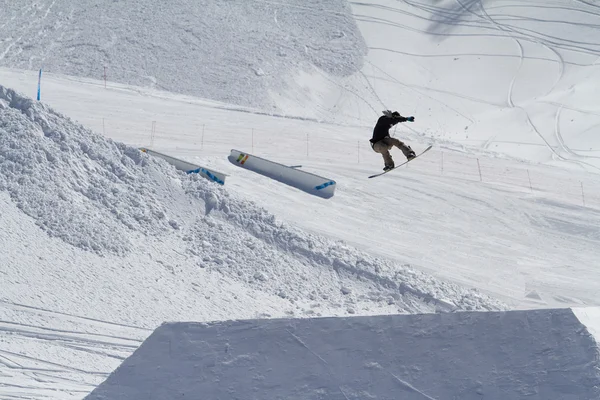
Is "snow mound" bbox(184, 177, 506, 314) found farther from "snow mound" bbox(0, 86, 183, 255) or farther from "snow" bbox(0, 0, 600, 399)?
"snow mound" bbox(0, 86, 183, 255)

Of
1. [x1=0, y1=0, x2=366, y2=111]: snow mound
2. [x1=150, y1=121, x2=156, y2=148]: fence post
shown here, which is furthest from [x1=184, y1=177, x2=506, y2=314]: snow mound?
[x1=0, y1=0, x2=366, y2=111]: snow mound

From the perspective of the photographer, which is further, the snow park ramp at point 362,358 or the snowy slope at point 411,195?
the snowy slope at point 411,195

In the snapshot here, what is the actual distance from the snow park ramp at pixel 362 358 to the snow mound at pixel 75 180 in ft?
25.6

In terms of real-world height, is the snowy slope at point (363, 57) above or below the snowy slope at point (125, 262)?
above

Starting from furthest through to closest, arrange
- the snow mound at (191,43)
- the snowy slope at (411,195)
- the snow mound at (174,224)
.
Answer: the snow mound at (191,43) → the snowy slope at (411,195) → the snow mound at (174,224)

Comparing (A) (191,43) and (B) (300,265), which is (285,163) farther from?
(A) (191,43)

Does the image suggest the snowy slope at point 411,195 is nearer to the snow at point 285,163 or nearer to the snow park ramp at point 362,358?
the snow at point 285,163

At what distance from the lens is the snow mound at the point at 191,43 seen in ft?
124

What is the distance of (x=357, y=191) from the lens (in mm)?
26188

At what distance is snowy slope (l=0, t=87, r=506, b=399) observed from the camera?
1373cm

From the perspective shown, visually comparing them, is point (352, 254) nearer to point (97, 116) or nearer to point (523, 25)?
point (97, 116)

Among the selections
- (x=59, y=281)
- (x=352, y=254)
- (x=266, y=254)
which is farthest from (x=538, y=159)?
(x=59, y=281)

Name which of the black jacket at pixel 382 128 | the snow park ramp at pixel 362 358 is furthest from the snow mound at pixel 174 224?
the snow park ramp at pixel 362 358

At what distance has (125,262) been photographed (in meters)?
16.8
